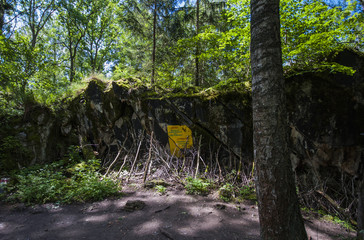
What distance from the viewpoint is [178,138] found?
7.23 m

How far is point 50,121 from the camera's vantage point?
9016 mm

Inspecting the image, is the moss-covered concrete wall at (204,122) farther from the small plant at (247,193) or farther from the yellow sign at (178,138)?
the small plant at (247,193)

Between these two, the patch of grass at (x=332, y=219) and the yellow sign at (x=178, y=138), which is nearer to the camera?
the patch of grass at (x=332, y=219)

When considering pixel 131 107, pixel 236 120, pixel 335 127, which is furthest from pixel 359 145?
pixel 131 107

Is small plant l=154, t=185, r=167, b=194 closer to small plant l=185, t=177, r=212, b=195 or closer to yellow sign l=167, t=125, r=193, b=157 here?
small plant l=185, t=177, r=212, b=195

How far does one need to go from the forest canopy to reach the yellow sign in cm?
202

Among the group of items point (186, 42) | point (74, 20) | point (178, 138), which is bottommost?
point (178, 138)

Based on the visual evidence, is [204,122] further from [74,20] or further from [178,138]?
[74,20]

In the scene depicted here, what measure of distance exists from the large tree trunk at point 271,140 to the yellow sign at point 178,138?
4.91m

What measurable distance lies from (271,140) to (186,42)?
610 centimetres

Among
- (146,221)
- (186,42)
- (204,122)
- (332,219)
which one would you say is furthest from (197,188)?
(186,42)

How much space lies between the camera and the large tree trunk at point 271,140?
210 cm

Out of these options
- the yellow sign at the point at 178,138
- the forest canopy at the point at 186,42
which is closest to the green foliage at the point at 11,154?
the forest canopy at the point at 186,42

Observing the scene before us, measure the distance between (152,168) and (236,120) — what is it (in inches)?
141
